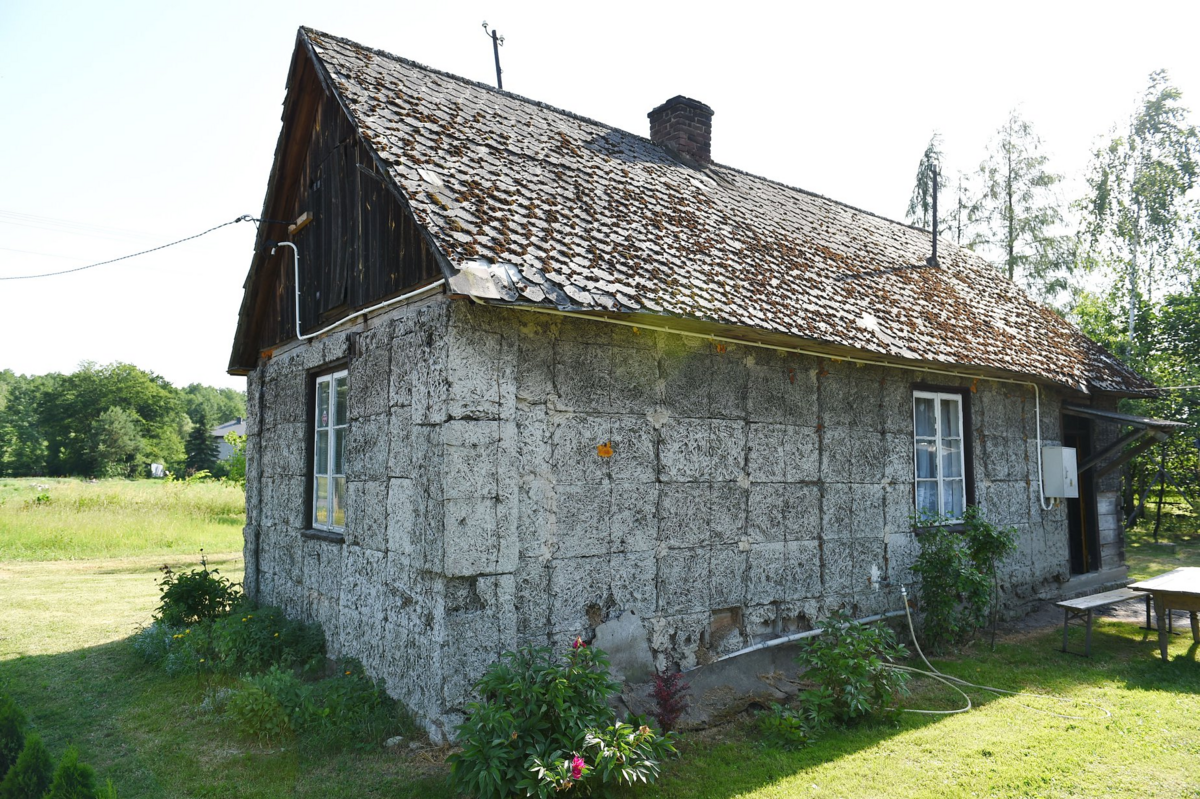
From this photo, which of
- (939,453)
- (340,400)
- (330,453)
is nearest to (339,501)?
(330,453)

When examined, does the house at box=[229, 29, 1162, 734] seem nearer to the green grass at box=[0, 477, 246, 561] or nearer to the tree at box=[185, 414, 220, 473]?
the green grass at box=[0, 477, 246, 561]

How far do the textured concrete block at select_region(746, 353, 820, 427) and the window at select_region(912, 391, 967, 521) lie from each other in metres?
1.86

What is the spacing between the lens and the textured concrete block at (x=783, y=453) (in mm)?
6668

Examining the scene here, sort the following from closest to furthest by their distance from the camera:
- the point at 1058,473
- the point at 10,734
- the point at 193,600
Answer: the point at 10,734, the point at 193,600, the point at 1058,473

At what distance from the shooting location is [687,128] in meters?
10.5

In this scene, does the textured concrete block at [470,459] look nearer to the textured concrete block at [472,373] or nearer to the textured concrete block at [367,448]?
the textured concrete block at [472,373]

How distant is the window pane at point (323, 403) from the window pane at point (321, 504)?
1.99ft

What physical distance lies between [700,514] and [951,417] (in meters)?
4.53

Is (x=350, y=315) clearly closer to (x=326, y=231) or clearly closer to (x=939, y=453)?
(x=326, y=231)

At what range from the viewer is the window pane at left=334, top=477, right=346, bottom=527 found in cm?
709

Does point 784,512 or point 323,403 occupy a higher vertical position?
point 323,403

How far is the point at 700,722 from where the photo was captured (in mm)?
5551

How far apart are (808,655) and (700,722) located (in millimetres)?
1067

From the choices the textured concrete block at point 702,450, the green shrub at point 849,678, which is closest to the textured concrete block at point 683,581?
the textured concrete block at point 702,450
